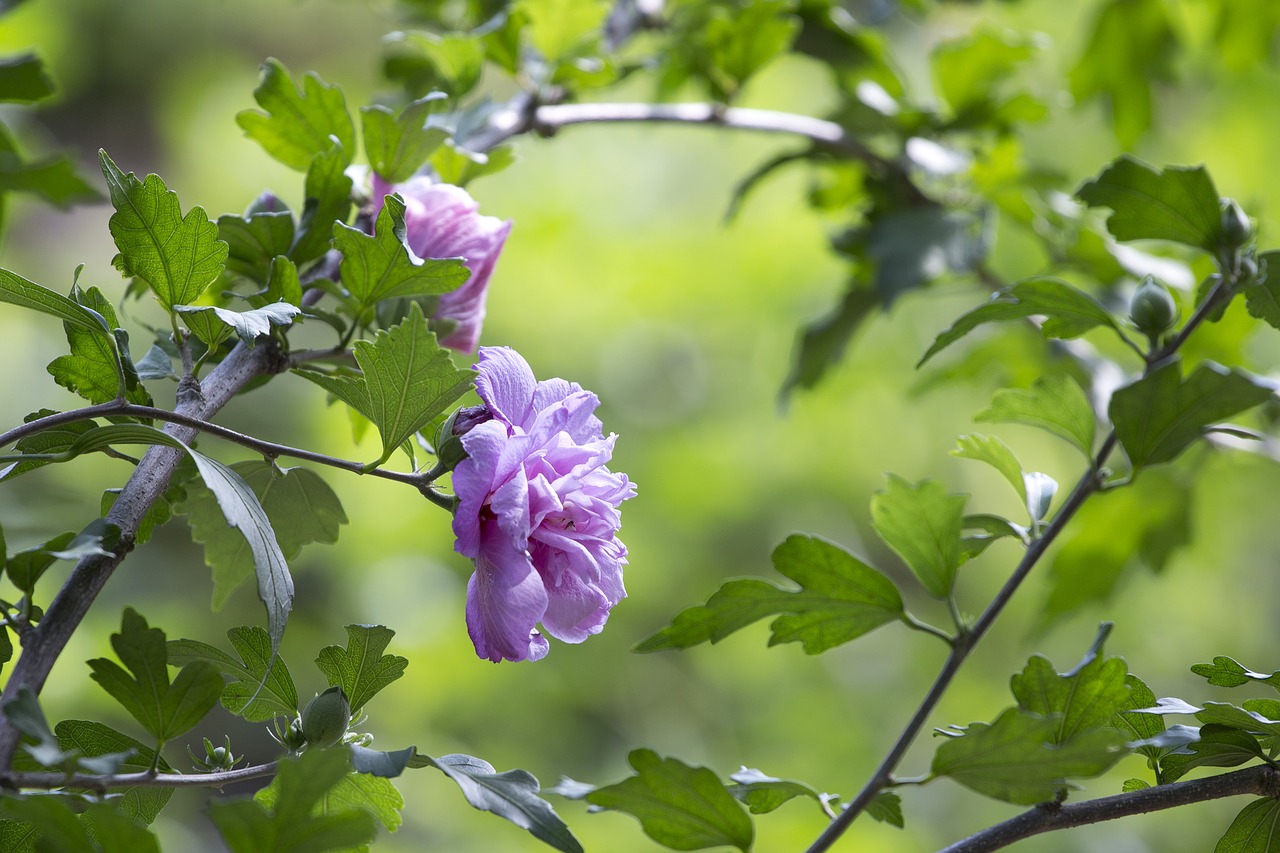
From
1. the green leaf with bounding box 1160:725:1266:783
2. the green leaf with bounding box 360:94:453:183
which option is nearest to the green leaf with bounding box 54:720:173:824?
the green leaf with bounding box 360:94:453:183

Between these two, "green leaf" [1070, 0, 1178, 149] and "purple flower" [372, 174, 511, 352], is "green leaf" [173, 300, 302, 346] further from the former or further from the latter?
"green leaf" [1070, 0, 1178, 149]

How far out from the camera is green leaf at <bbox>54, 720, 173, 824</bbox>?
0.36 meters

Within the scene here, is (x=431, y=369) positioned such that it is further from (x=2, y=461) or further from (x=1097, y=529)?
(x=1097, y=529)

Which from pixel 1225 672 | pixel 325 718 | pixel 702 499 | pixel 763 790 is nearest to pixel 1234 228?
pixel 1225 672

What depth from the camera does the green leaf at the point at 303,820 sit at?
0.90 feet

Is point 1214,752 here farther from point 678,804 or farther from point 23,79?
point 23,79

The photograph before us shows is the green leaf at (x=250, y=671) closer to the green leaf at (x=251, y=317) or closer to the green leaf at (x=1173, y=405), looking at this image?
the green leaf at (x=251, y=317)

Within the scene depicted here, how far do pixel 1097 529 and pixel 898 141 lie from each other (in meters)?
0.35

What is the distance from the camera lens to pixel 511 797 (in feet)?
1.10

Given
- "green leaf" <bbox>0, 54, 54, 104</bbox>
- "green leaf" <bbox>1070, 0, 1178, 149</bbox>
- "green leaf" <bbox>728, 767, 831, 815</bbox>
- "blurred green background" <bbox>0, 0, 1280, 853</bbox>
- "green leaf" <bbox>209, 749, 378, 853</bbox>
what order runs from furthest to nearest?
"blurred green background" <bbox>0, 0, 1280, 853</bbox> < "green leaf" <bbox>1070, 0, 1178, 149</bbox> < "green leaf" <bbox>0, 54, 54, 104</bbox> < "green leaf" <bbox>728, 767, 831, 815</bbox> < "green leaf" <bbox>209, 749, 378, 853</bbox>

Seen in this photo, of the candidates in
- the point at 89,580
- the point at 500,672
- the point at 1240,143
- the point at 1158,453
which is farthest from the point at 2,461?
the point at 1240,143

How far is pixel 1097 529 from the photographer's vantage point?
2.76ft

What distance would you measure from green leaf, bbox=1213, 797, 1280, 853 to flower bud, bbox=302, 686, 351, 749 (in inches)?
12.3

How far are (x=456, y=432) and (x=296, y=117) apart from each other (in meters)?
0.20
